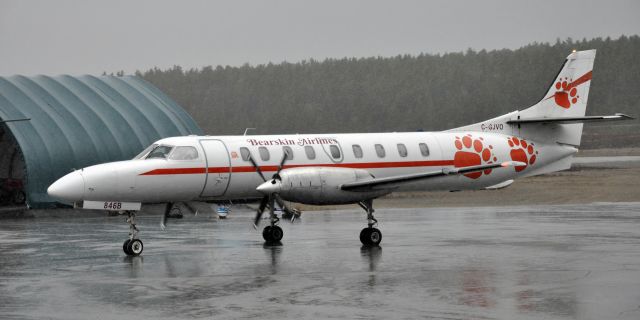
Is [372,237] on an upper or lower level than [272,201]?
lower

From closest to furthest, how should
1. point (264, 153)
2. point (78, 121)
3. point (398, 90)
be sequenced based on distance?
point (264, 153) < point (78, 121) < point (398, 90)

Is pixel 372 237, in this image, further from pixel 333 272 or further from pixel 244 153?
pixel 333 272

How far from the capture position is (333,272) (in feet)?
57.8

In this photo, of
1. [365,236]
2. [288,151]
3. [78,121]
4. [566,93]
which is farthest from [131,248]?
[78,121]

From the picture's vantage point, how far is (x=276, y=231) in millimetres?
24094

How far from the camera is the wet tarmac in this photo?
1339cm

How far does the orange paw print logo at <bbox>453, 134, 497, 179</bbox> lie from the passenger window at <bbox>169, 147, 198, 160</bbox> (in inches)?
279

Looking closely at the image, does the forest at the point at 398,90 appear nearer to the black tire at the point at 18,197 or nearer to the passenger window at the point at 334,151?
the black tire at the point at 18,197

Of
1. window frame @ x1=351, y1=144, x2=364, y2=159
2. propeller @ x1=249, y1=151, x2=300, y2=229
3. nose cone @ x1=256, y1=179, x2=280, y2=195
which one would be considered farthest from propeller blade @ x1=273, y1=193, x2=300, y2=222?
window frame @ x1=351, y1=144, x2=364, y2=159

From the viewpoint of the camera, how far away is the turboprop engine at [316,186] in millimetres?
22297

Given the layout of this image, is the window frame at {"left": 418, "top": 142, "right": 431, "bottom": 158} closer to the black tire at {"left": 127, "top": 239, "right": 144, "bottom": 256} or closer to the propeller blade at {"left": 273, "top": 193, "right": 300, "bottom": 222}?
→ the propeller blade at {"left": 273, "top": 193, "right": 300, "bottom": 222}

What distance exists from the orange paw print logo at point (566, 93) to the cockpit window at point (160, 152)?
467 inches

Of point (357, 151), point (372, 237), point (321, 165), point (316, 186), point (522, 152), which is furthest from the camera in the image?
point (522, 152)

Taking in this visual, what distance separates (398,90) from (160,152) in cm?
12506
